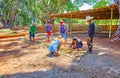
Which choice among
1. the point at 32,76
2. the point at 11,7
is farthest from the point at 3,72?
the point at 11,7

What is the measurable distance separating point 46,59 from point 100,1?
35453mm

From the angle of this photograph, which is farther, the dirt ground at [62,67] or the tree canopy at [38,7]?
the tree canopy at [38,7]

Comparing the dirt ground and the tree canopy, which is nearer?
the dirt ground

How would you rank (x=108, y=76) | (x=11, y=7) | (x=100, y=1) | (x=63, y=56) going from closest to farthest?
(x=108, y=76)
(x=63, y=56)
(x=11, y=7)
(x=100, y=1)

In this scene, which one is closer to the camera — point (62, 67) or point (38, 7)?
point (62, 67)

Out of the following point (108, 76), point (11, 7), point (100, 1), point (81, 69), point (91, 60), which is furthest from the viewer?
point (100, 1)

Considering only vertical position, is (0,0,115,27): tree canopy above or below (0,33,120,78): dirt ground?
above

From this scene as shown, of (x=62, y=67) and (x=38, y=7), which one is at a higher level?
(x=38, y=7)

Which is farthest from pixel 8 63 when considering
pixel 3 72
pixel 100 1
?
pixel 100 1

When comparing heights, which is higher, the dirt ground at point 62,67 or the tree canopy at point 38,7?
the tree canopy at point 38,7

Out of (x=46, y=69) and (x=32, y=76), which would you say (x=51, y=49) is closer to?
(x=46, y=69)

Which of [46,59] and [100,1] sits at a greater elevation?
[100,1]

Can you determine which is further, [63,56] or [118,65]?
[63,56]

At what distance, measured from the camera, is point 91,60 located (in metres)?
8.75
